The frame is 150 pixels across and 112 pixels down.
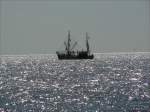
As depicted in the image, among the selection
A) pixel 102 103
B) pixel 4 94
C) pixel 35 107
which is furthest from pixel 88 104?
pixel 4 94

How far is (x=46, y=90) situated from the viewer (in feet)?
429

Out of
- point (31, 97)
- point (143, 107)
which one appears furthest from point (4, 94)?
point (143, 107)

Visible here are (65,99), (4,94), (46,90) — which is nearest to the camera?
(65,99)

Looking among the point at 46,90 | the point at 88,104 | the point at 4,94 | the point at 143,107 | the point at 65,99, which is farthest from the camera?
the point at 46,90

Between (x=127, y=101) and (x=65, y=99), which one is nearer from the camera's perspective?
(x=127, y=101)

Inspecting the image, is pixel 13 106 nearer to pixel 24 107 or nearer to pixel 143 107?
pixel 24 107

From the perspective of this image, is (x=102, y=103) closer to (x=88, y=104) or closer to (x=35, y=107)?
(x=88, y=104)

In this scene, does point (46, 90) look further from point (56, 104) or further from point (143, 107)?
point (143, 107)

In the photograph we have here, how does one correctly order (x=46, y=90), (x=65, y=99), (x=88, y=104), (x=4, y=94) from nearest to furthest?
(x=88, y=104) → (x=65, y=99) → (x=4, y=94) → (x=46, y=90)

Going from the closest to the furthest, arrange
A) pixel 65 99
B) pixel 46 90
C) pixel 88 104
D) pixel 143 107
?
pixel 143 107, pixel 88 104, pixel 65 99, pixel 46 90

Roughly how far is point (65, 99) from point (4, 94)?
67.8 feet

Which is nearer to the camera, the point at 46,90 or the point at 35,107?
the point at 35,107

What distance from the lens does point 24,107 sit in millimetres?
97000

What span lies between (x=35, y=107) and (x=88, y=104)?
33.9 feet
